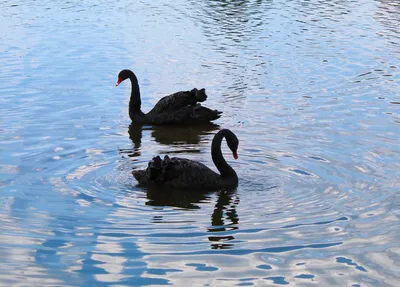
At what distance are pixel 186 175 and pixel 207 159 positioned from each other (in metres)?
1.32

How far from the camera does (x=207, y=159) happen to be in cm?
949

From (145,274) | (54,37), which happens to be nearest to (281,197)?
(145,274)

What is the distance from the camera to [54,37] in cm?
1894

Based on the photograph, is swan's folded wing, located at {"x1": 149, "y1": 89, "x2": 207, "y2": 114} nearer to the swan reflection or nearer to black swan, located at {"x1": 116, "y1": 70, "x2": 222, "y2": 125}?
black swan, located at {"x1": 116, "y1": 70, "x2": 222, "y2": 125}

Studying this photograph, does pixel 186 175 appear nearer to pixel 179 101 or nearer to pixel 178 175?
pixel 178 175

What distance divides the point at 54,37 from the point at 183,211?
1224 cm

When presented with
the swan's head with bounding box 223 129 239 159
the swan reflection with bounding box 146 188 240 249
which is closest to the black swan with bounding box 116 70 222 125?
the swan's head with bounding box 223 129 239 159

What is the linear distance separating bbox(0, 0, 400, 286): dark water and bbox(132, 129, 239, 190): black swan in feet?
0.47

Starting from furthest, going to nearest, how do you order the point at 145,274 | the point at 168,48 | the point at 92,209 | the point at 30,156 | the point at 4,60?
the point at 168,48
the point at 4,60
the point at 30,156
the point at 92,209
the point at 145,274

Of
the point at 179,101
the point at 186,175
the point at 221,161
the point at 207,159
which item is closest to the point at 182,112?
the point at 179,101

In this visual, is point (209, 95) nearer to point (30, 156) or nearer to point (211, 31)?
point (30, 156)

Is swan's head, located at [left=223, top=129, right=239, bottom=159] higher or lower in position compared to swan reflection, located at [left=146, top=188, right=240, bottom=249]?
higher

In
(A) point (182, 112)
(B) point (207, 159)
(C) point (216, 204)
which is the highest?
(C) point (216, 204)

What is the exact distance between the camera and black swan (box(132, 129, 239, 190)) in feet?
26.9
